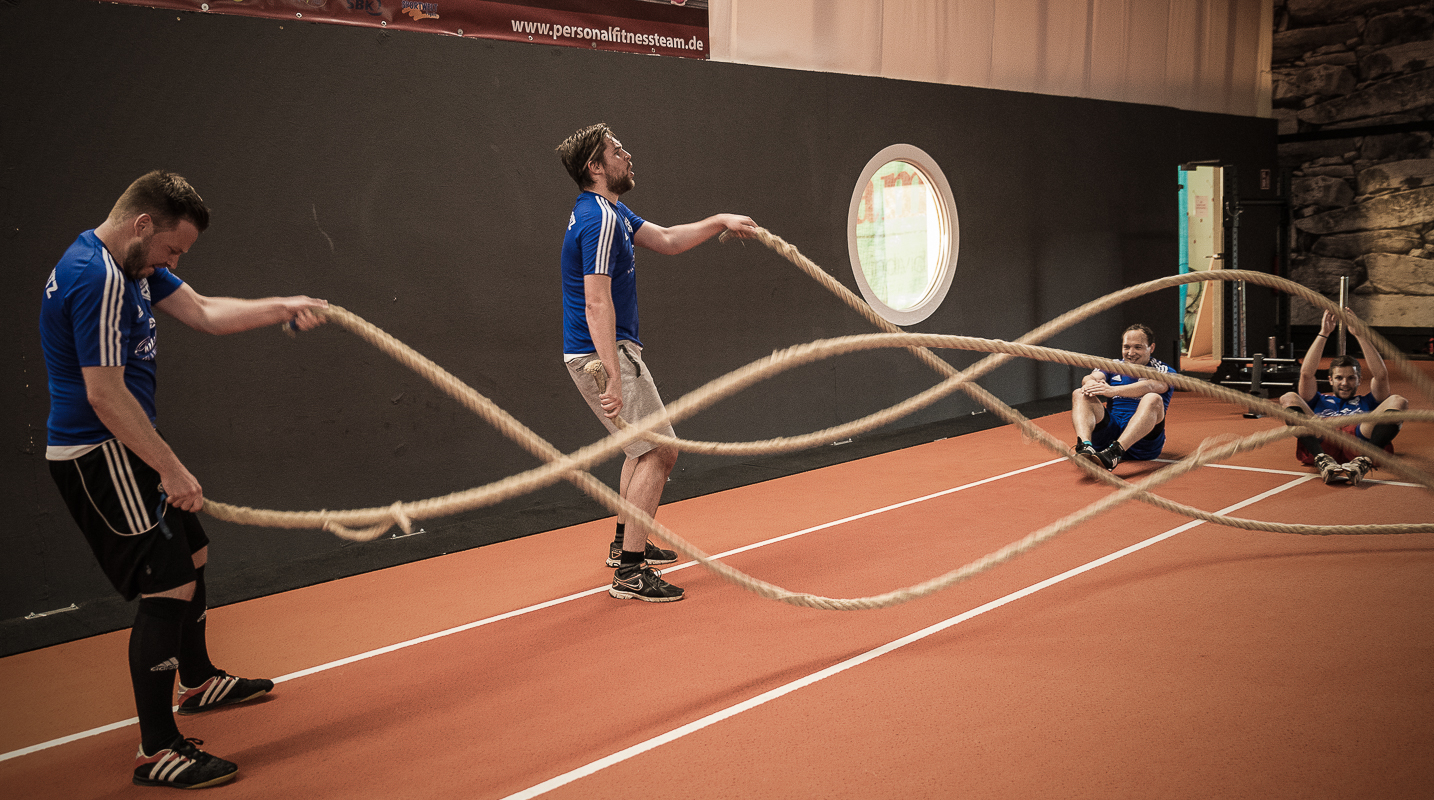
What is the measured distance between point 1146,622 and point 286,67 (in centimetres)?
404

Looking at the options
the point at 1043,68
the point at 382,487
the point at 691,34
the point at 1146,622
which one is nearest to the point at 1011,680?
the point at 1146,622

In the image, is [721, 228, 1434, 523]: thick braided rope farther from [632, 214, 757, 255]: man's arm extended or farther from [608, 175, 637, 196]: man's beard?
[608, 175, 637, 196]: man's beard

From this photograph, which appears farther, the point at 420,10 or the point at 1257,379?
the point at 1257,379

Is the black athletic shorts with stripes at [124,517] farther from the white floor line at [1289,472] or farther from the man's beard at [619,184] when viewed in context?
the white floor line at [1289,472]

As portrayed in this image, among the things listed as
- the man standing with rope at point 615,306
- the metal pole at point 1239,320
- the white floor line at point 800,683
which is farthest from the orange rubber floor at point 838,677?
the metal pole at point 1239,320

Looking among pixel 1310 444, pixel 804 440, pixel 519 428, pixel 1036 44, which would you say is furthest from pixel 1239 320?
pixel 519 428

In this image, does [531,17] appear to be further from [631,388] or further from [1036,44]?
[1036,44]

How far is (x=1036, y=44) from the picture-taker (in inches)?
327

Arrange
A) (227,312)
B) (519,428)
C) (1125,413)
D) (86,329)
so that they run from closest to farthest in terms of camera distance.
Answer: (86,329) → (519,428) → (227,312) → (1125,413)

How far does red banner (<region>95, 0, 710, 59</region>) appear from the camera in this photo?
14.1 feet

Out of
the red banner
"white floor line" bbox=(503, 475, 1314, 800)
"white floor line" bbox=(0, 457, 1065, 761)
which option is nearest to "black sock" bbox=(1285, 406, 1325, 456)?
"white floor line" bbox=(0, 457, 1065, 761)

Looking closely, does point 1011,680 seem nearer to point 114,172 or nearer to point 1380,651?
point 1380,651

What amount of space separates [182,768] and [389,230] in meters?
2.81

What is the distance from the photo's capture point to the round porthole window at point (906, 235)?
6879 mm
